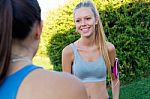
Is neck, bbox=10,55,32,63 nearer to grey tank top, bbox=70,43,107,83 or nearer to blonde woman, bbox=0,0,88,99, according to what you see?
blonde woman, bbox=0,0,88,99

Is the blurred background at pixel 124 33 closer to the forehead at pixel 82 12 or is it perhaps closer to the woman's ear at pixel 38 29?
the forehead at pixel 82 12

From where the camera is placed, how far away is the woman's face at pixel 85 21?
12.4 ft

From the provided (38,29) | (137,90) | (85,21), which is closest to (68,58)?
(85,21)

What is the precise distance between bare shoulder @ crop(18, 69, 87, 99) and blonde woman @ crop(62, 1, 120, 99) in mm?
2014

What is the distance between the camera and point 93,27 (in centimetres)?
385

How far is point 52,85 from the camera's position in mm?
1539

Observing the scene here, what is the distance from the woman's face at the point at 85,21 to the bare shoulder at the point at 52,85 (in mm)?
2226

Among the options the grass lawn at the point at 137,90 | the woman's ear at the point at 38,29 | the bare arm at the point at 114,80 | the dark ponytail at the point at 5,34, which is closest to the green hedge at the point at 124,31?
the grass lawn at the point at 137,90

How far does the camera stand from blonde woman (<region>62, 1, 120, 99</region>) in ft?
11.9

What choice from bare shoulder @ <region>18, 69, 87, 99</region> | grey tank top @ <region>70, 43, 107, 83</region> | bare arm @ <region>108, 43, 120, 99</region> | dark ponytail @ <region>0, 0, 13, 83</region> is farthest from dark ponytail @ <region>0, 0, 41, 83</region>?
bare arm @ <region>108, 43, 120, 99</region>

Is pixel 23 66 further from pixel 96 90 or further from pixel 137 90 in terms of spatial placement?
pixel 137 90

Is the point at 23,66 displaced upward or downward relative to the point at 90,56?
upward

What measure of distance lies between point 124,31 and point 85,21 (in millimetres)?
6224

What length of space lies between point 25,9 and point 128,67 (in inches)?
339
